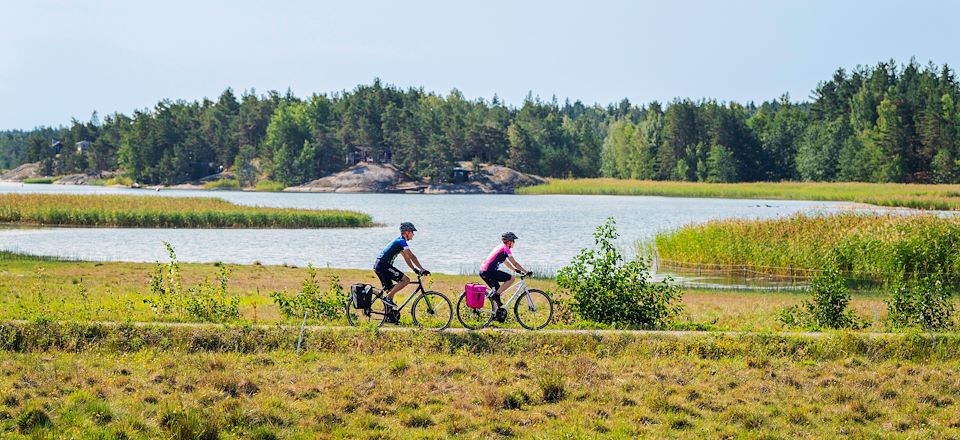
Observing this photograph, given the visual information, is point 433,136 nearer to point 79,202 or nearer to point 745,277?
point 79,202

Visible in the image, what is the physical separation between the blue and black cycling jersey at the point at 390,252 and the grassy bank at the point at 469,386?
55.2 inches

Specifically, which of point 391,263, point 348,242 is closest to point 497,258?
point 391,263

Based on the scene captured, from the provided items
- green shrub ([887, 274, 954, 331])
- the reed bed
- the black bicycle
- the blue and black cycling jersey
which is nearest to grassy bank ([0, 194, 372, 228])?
the reed bed

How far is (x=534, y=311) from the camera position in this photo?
62.4 feet

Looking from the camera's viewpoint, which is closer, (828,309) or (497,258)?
(497,258)

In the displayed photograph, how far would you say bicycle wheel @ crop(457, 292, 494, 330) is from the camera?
62.0 ft

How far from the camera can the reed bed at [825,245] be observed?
36.1 m

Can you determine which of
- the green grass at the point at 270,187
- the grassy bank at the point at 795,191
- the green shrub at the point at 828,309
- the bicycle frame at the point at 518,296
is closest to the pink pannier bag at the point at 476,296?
the bicycle frame at the point at 518,296

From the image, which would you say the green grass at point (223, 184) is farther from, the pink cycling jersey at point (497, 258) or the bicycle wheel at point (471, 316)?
the pink cycling jersey at point (497, 258)

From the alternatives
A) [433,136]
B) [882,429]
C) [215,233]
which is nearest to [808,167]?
[433,136]

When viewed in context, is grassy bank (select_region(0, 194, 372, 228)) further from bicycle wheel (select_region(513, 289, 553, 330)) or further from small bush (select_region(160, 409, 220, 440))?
small bush (select_region(160, 409, 220, 440))

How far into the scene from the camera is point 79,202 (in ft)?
235

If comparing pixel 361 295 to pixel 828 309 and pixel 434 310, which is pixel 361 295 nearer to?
pixel 434 310

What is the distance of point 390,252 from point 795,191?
110m
